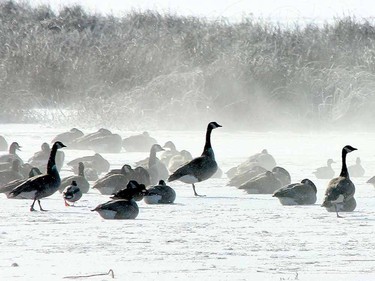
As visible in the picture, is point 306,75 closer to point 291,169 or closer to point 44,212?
point 291,169

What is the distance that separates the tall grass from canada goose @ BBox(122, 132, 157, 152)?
403 cm

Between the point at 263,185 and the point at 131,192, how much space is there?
10.2 ft

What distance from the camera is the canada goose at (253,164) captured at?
19.3 m

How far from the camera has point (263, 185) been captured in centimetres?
1684

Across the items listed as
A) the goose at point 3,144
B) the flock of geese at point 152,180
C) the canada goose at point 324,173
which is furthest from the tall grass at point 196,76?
the canada goose at point 324,173

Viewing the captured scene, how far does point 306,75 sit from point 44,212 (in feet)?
54.0

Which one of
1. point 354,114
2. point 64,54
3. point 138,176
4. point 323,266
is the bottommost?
point 323,266

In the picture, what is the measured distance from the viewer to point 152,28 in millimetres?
37594

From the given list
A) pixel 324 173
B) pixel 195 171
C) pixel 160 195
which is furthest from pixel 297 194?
pixel 324 173

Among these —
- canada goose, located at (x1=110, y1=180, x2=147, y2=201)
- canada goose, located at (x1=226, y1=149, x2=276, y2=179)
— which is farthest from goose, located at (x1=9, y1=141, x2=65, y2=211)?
canada goose, located at (x1=226, y1=149, x2=276, y2=179)

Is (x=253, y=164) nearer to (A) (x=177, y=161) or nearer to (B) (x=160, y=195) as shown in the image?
(A) (x=177, y=161)

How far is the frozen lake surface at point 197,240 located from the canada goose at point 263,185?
132mm

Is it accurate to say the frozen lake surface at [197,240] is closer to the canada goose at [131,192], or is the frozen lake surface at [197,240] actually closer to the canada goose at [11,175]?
the canada goose at [131,192]

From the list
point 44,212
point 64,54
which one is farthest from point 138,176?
point 64,54
